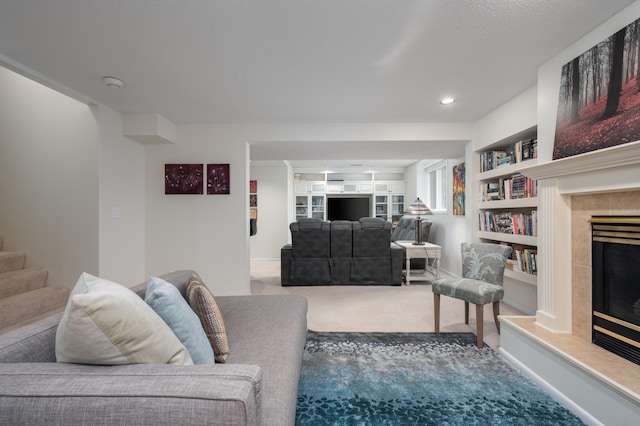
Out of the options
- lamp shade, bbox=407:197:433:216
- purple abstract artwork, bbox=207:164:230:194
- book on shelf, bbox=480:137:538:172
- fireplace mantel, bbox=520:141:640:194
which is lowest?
lamp shade, bbox=407:197:433:216

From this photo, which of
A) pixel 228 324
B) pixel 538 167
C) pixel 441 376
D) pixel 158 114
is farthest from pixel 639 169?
pixel 158 114

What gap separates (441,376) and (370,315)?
1.29m

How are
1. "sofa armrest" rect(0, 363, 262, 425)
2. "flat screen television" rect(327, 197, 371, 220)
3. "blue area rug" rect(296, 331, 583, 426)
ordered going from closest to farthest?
"sofa armrest" rect(0, 363, 262, 425) → "blue area rug" rect(296, 331, 583, 426) → "flat screen television" rect(327, 197, 371, 220)

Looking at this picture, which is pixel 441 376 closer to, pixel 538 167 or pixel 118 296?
pixel 538 167

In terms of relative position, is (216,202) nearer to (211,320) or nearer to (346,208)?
(211,320)

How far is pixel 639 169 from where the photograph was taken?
5.05 ft

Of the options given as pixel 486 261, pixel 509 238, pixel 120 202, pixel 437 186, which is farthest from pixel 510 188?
pixel 120 202

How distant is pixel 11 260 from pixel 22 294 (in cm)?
47

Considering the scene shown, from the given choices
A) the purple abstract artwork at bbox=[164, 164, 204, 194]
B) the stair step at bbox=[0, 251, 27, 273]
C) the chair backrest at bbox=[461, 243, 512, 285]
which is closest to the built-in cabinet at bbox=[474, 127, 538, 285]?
the chair backrest at bbox=[461, 243, 512, 285]

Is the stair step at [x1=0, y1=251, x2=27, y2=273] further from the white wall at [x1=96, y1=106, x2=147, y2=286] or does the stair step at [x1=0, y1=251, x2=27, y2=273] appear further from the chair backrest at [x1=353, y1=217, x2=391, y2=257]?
the chair backrest at [x1=353, y1=217, x2=391, y2=257]

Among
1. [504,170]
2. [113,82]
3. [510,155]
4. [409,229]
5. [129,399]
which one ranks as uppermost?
[113,82]

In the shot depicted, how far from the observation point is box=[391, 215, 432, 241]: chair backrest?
18.9ft

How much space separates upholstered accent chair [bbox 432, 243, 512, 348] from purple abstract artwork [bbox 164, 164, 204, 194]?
3079 mm

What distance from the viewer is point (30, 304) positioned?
2869 mm
